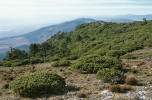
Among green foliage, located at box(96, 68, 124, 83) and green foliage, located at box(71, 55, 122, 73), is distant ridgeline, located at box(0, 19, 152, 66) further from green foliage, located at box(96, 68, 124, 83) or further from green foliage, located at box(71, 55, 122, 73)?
green foliage, located at box(96, 68, 124, 83)

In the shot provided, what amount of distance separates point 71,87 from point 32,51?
59.5 m

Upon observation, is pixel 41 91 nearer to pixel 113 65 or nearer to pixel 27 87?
pixel 27 87

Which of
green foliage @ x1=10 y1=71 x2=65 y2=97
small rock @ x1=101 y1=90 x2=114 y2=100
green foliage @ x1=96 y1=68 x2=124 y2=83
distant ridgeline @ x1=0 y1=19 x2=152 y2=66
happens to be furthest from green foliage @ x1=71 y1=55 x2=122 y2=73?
distant ridgeline @ x1=0 y1=19 x2=152 y2=66

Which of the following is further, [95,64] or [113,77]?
[95,64]

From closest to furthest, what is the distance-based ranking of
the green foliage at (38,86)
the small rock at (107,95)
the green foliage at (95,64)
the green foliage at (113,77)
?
the small rock at (107,95), the green foliage at (38,86), the green foliage at (113,77), the green foliage at (95,64)

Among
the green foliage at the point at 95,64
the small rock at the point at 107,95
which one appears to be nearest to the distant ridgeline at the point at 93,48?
the green foliage at the point at 95,64

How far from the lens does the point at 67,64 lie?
74.7 ft

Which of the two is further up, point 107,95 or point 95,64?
point 95,64

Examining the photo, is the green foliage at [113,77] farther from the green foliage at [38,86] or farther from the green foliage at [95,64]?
the green foliage at [38,86]

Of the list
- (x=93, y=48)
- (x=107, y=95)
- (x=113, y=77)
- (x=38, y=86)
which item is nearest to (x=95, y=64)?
(x=113, y=77)

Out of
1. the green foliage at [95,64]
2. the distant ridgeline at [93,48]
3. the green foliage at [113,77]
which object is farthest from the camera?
the distant ridgeline at [93,48]

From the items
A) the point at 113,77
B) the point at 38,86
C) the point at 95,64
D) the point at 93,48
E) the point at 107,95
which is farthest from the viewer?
the point at 93,48

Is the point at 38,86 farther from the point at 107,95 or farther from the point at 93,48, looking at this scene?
the point at 93,48

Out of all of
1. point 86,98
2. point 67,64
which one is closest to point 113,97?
point 86,98
